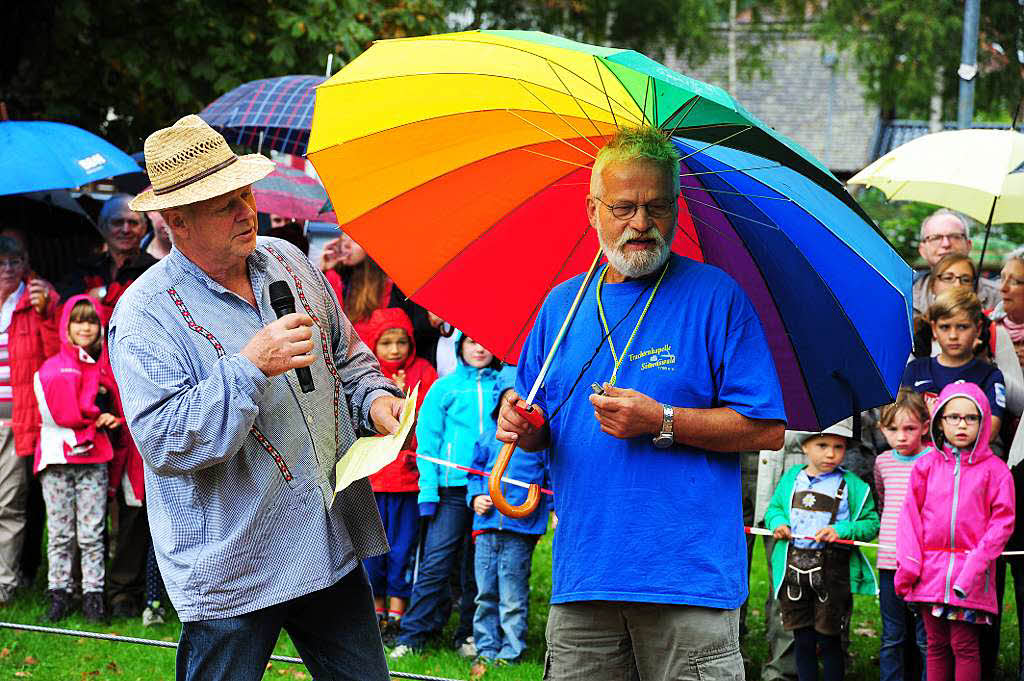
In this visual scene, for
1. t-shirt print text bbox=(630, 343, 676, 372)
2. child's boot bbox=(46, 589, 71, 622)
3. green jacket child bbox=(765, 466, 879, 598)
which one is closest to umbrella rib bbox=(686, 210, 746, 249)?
t-shirt print text bbox=(630, 343, 676, 372)

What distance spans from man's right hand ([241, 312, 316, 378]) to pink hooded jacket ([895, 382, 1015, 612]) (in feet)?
12.6

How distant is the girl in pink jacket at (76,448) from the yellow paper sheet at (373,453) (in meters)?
5.11

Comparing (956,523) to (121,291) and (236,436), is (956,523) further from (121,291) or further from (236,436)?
(121,291)

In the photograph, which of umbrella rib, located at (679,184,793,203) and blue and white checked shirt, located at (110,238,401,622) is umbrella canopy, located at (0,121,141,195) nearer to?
blue and white checked shirt, located at (110,238,401,622)

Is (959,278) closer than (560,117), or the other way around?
(560,117)

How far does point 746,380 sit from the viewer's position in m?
3.89

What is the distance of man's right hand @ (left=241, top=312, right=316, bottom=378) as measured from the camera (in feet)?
12.6

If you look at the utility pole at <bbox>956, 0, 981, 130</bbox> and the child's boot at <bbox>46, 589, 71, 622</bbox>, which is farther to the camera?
the utility pole at <bbox>956, 0, 981, 130</bbox>

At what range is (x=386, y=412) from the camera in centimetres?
425

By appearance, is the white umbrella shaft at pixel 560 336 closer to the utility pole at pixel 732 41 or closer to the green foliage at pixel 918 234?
the green foliage at pixel 918 234

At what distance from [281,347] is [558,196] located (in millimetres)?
1299

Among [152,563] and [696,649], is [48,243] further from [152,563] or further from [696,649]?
[696,649]

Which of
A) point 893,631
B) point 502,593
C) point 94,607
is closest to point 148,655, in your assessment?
point 94,607

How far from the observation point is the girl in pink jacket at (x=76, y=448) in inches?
341
